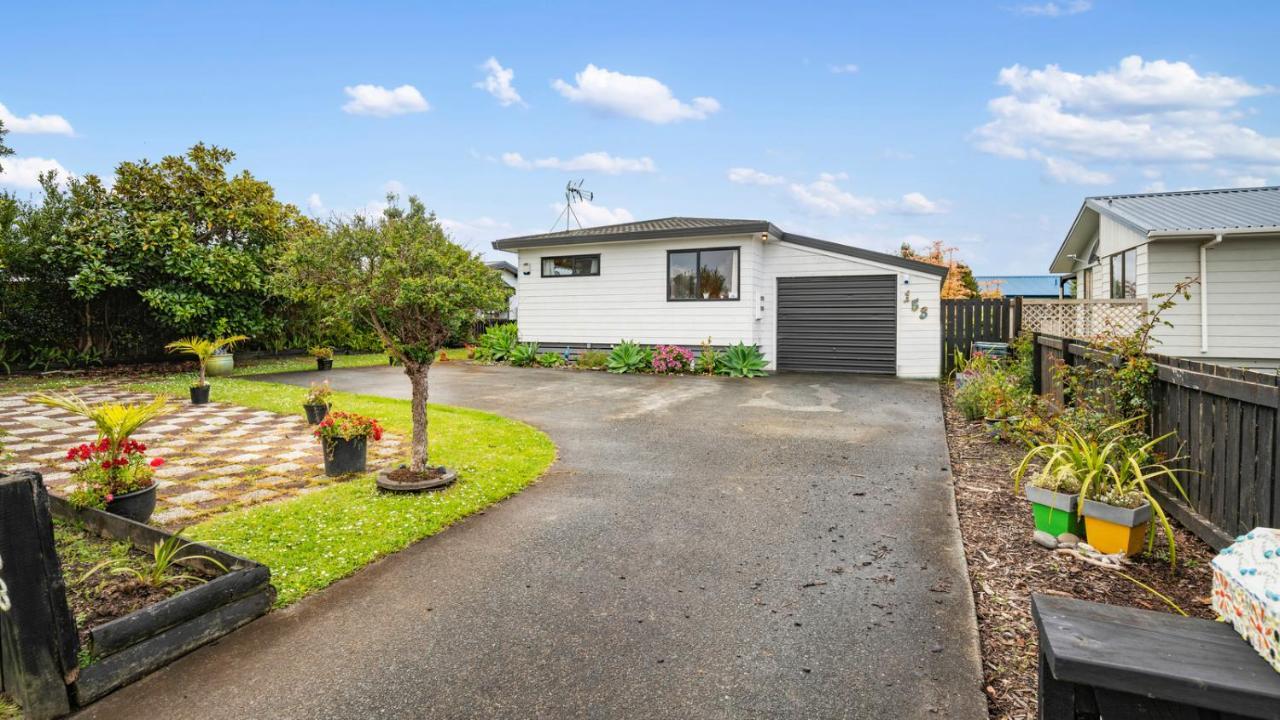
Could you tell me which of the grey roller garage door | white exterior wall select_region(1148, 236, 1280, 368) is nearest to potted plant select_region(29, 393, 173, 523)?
the grey roller garage door

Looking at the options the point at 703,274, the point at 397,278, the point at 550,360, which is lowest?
the point at 550,360

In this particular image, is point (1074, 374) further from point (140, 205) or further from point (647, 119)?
point (647, 119)

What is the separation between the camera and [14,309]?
38.6 ft

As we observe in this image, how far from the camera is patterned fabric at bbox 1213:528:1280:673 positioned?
4.75ft

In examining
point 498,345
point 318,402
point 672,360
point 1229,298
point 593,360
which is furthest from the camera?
point 498,345

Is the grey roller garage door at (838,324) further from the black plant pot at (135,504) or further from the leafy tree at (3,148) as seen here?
the leafy tree at (3,148)

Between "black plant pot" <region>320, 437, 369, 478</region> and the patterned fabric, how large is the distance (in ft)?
17.6

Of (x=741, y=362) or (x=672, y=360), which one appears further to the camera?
(x=672, y=360)

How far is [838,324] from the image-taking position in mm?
12953

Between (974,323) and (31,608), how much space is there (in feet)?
45.2

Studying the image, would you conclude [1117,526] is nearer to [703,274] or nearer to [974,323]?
[974,323]

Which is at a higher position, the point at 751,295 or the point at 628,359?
the point at 751,295

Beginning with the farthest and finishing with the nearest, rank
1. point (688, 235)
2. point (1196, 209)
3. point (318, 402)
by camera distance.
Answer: point (688, 235), point (1196, 209), point (318, 402)

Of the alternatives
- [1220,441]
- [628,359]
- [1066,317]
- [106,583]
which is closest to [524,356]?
[628,359]
